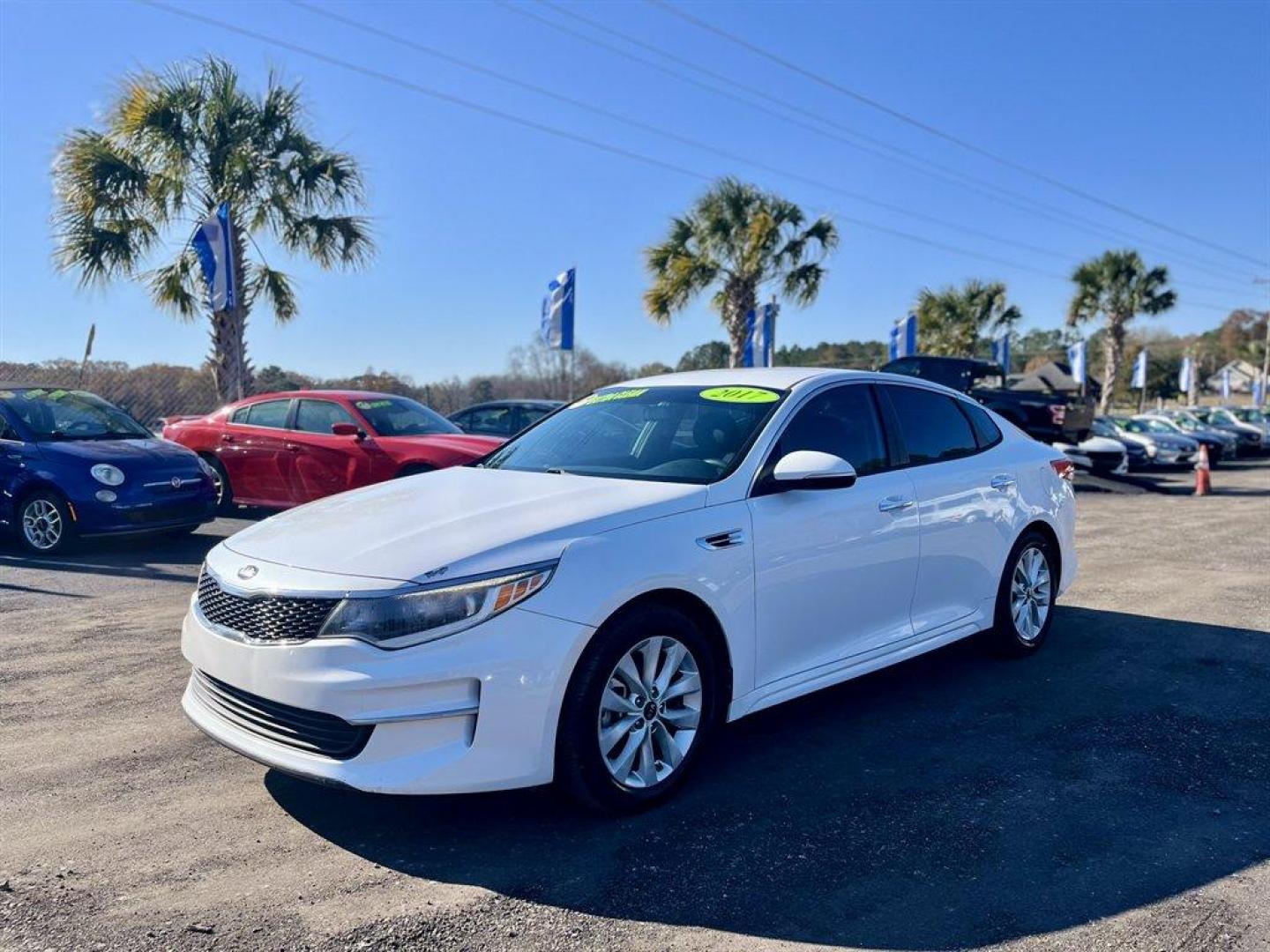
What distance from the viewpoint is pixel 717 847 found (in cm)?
344

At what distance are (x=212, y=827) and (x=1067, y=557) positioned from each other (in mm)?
4934


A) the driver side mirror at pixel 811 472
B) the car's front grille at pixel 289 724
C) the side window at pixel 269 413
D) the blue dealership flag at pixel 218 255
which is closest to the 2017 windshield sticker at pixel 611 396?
the driver side mirror at pixel 811 472

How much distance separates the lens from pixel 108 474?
29.9 ft

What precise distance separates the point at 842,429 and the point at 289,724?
9.07 ft

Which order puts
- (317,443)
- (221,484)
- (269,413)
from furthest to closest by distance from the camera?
(221,484) → (269,413) → (317,443)

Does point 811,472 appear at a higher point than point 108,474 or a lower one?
higher

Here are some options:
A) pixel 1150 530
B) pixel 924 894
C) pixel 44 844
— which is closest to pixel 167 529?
pixel 44 844

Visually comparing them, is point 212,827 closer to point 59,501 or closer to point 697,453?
point 697,453

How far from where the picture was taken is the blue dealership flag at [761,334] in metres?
23.7

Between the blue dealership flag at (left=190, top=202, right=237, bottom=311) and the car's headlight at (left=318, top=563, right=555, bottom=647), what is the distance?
14.2 m

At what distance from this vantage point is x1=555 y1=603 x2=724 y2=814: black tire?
3.45 meters

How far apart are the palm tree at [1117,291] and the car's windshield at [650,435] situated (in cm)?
3725

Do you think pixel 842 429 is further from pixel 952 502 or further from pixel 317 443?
pixel 317 443

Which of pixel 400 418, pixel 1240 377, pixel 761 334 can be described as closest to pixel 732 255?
pixel 761 334
